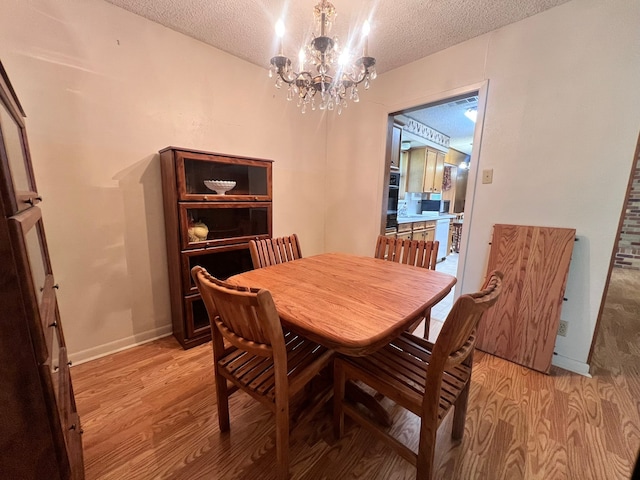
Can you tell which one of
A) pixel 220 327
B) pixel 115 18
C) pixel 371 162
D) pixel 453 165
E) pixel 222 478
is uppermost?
pixel 115 18

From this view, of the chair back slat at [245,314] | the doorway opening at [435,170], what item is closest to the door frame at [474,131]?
the doorway opening at [435,170]

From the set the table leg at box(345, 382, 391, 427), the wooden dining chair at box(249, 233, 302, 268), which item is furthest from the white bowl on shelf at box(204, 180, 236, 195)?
the table leg at box(345, 382, 391, 427)

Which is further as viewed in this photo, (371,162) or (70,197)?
(371,162)

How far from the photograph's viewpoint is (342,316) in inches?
38.4

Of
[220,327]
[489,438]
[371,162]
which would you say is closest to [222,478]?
[220,327]

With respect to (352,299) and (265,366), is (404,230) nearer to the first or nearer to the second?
(352,299)

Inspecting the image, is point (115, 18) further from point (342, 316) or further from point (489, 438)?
point (489, 438)

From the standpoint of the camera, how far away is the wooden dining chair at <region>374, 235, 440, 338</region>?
1.79 metres

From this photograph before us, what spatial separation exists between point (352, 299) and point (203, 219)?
1605 mm

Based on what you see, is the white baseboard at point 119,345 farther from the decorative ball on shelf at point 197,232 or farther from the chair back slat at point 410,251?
the chair back slat at point 410,251

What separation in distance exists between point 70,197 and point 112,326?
3.20ft

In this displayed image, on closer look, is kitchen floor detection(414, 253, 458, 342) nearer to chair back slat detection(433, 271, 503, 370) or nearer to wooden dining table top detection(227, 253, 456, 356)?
wooden dining table top detection(227, 253, 456, 356)

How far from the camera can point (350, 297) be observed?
1156mm

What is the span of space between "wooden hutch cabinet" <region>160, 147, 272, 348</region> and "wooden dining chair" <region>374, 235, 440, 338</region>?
3.53ft
